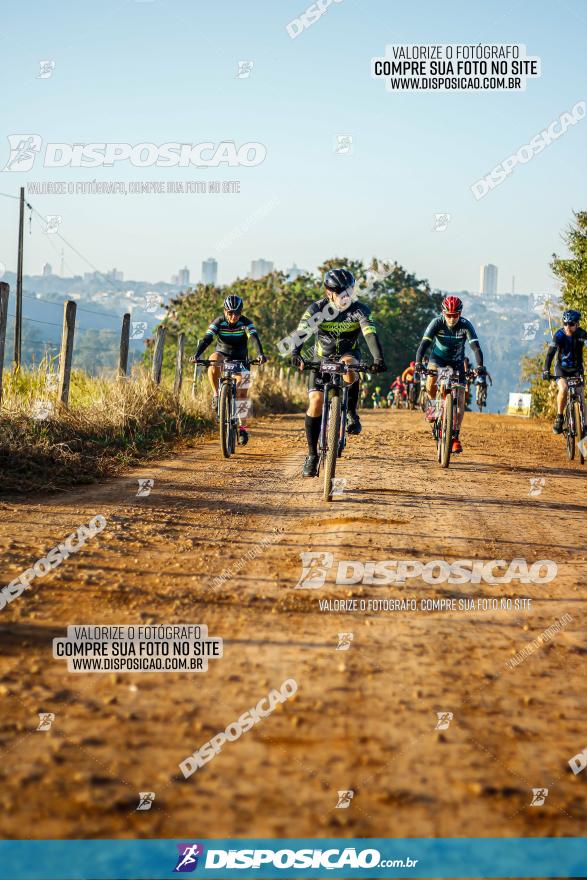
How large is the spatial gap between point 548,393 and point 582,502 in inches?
628

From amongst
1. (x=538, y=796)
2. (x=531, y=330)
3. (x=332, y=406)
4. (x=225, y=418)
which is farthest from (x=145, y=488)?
(x=531, y=330)

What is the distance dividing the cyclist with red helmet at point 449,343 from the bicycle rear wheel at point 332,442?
3041 mm

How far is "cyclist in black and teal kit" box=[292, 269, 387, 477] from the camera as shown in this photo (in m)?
9.31

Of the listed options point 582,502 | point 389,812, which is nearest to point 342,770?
point 389,812

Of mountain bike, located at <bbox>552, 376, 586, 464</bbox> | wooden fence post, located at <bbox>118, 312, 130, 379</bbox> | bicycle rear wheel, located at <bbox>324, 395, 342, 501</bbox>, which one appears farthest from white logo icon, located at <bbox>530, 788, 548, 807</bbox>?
wooden fence post, located at <bbox>118, 312, 130, 379</bbox>

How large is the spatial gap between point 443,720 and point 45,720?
5.32 ft

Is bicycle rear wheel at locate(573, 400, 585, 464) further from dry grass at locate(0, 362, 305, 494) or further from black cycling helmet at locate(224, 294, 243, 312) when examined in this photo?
dry grass at locate(0, 362, 305, 494)

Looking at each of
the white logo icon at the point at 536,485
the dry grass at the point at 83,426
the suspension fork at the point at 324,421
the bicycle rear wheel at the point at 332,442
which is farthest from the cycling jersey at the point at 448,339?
the dry grass at the point at 83,426

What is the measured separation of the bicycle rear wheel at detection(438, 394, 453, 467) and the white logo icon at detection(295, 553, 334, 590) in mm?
5704

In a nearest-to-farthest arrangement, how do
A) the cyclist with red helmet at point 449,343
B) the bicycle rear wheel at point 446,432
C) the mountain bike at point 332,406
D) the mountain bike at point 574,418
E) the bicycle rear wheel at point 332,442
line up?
the bicycle rear wheel at point 332,442 < the mountain bike at point 332,406 < the bicycle rear wheel at point 446,432 < the cyclist with red helmet at point 449,343 < the mountain bike at point 574,418

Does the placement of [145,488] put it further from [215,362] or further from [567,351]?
[567,351]

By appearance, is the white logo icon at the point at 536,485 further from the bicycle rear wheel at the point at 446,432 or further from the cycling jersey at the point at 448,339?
the cycling jersey at the point at 448,339

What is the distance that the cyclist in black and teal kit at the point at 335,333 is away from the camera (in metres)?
9.31

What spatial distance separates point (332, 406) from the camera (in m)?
9.16
